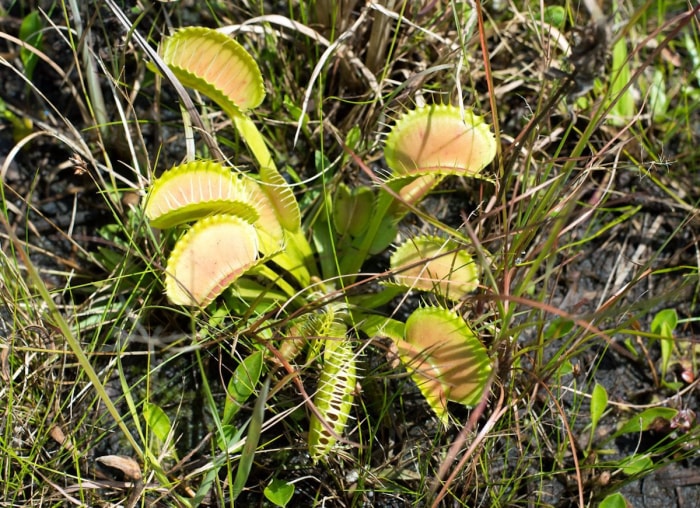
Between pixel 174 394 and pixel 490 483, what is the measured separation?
0.82 m

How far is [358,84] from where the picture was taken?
2.10 m

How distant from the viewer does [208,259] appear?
4.99 feet

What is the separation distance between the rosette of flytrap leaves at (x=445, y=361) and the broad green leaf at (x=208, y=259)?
1.39ft

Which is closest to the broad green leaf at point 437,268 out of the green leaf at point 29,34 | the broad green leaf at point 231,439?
→ the broad green leaf at point 231,439

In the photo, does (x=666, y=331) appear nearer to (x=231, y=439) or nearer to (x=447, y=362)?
(x=447, y=362)

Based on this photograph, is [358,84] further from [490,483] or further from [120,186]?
[490,483]

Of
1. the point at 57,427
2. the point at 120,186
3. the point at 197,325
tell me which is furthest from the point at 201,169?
the point at 57,427

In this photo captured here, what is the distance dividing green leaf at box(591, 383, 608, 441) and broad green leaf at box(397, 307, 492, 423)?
0.40m

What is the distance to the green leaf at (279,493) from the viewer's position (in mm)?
1565

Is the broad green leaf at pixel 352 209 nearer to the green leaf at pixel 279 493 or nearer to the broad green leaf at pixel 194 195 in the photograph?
the broad green leaf at pixel 194 195

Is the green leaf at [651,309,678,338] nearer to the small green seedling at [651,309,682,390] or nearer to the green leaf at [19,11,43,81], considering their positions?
the small green seedling at [651,309,682,390]

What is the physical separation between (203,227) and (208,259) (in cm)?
7

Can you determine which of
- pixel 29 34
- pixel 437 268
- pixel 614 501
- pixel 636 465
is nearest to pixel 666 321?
pixel 636 465

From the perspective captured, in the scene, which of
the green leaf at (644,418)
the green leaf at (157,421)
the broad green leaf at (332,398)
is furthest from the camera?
the green leaf at (644,418)
